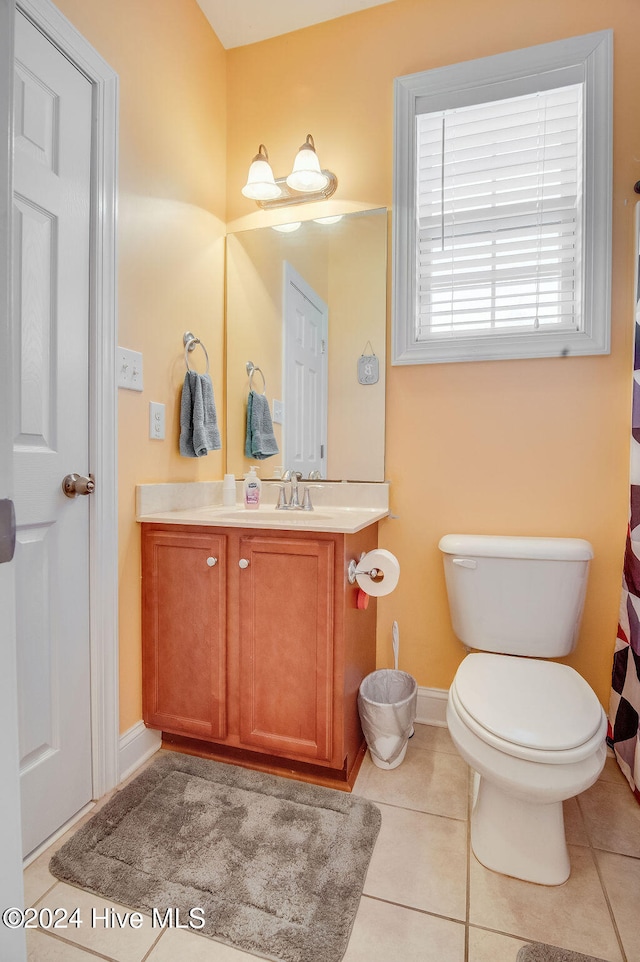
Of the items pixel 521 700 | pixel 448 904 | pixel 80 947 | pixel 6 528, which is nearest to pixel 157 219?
pixel 6 528

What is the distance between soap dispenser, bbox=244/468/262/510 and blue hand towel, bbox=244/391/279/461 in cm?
16

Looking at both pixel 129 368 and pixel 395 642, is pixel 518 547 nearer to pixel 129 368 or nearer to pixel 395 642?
pixel 395 642

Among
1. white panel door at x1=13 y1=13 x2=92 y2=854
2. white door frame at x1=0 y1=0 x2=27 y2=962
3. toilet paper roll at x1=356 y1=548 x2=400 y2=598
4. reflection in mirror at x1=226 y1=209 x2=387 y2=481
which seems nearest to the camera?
white door frame at x1=0 y1=0 x2=27 y2=962

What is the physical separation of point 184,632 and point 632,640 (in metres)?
1.43

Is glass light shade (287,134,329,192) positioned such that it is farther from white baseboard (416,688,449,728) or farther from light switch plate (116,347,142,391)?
white baseboard (416,688,449,728)

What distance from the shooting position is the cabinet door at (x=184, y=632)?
1.58m

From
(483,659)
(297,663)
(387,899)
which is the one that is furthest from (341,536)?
(387,899)

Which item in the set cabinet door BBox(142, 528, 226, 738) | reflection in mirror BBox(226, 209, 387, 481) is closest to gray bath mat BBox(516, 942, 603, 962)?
cabinet door BBox(142, 528, 226, 738)

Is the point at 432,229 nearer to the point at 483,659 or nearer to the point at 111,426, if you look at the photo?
the point at 111,426

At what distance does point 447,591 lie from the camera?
1766mm

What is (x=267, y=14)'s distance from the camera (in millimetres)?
1936

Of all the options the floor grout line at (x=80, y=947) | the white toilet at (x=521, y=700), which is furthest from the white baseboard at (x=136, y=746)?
the white toilet at (x=521, y=700)

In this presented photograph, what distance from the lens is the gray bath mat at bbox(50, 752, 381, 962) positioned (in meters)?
1.07

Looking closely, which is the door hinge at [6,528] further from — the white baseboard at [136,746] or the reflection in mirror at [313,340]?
the reflection in mirror at [313,340]
